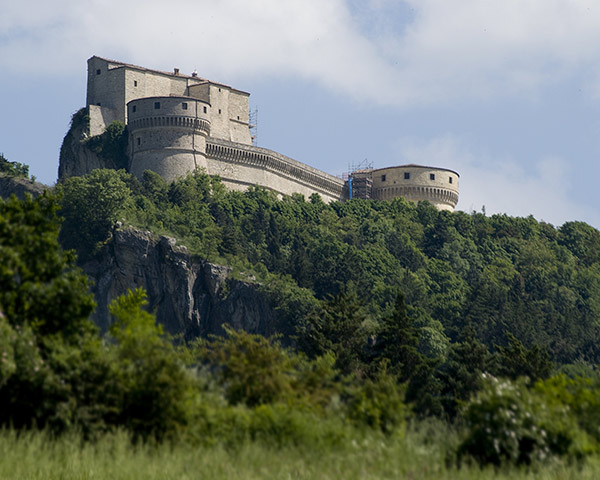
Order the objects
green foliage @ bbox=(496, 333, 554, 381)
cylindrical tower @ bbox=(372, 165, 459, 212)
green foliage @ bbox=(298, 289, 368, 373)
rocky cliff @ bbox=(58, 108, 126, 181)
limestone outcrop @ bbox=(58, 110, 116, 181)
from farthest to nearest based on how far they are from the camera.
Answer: cylindrical tower @ bbox=(372, 165, 459, 212) < limestone outcrop @ bbox=(58, 110, 116, 181) < rocky cliff @ bbox=(58, 108, 126, 181) < green foliage @ bbox=(298, 289, 368, 373) < green foliage @ bbox=(496, 333, 554, 381)

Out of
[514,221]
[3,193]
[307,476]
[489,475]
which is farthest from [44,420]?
[514,221]

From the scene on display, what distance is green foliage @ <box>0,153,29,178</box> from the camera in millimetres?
90537

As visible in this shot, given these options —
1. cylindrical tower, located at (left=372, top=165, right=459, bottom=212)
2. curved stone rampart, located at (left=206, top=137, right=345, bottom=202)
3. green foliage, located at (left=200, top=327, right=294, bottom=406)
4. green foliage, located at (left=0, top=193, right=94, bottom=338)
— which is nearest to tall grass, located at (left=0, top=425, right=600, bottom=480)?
green foliage, located at (left=200, top=327, right=294, bottom=406)

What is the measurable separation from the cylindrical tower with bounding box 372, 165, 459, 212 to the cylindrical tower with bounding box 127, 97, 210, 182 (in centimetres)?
2599

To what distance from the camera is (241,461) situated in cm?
2311

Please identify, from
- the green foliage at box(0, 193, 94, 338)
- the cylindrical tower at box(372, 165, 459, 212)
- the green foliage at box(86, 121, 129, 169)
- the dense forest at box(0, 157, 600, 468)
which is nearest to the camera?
the dense forest at box(0, 157, 600, 468)

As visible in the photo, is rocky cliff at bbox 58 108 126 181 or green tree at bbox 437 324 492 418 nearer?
green tree at bbox 437 324 492 418

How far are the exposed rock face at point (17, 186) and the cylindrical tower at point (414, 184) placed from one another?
117ft

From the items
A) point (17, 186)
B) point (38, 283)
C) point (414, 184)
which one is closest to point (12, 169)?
point (17, 186)

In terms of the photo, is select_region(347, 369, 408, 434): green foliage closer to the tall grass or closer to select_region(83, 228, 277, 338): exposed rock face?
the tall grass

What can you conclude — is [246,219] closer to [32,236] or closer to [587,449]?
[32,236]

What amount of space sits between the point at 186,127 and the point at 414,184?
2844 centimetres

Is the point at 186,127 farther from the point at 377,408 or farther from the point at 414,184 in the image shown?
the point at 377,408

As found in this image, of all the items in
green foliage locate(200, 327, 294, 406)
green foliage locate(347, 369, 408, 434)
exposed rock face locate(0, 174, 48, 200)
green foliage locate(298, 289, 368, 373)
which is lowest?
green foliage locate(347, 369, 408, 434)
